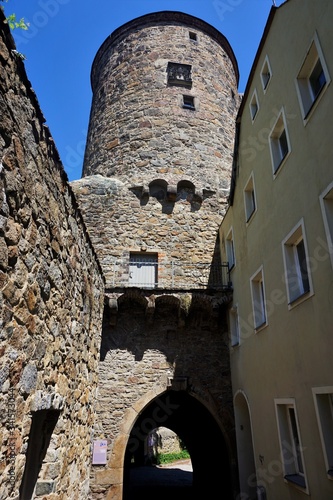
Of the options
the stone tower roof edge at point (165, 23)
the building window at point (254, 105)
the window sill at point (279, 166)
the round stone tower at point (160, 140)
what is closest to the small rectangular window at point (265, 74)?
the building window at point (254, 105)

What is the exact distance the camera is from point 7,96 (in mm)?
2684

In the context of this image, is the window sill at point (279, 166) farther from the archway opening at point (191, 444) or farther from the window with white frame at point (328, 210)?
the archway opening at point (191, 444)

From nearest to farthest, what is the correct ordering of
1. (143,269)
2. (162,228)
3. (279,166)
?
(279,166), (143,269), (162,228)

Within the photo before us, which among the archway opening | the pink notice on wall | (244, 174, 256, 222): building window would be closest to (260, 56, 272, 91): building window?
(244, 174, 256, 222): building window

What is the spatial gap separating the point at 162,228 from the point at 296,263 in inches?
214

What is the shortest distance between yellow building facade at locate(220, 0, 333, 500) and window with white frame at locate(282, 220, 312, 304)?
0.06ft

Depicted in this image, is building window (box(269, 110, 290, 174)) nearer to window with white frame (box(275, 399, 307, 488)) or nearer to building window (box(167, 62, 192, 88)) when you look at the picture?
window with white frame (box(275, 399, 307, 488))

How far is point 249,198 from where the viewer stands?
8.38 metres

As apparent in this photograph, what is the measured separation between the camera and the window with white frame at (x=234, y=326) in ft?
28.3

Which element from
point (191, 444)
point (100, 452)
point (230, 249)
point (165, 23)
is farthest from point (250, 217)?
point (165, 23)

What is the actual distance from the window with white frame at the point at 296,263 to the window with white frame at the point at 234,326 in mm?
3164

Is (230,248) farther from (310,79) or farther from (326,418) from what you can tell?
(326,418)

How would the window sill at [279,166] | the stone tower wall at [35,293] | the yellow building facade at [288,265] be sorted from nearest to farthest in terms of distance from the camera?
1. the stone tower wall at [35,293]
2. the yellow building facade at [288,265]
3. the window sill at [279,166]

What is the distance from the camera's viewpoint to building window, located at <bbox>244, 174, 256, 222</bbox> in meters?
8.05
